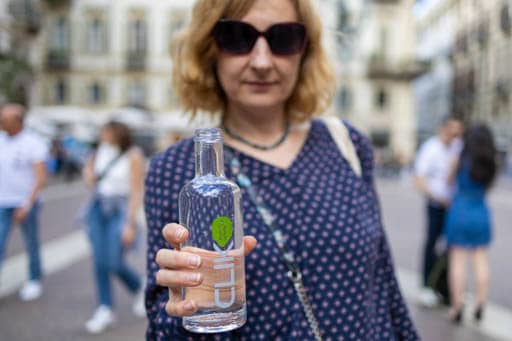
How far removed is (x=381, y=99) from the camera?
3177 centimetres

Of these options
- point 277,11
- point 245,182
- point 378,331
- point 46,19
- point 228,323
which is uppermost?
point 46,19

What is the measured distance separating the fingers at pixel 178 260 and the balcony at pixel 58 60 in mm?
32273

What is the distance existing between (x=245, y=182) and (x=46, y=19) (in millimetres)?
32490

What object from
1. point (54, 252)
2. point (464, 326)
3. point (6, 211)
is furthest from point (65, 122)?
point (464, 326)

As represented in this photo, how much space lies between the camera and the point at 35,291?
5062 mm

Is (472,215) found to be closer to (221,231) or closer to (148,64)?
(221,231)

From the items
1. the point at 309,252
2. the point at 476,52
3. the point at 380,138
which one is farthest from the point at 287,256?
the point at 380,138

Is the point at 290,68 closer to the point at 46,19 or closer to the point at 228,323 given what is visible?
the point at 228,323

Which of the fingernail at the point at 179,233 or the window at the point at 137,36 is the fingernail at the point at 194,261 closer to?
the fingernail at the point at 179,233

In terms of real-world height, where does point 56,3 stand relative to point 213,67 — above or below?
above

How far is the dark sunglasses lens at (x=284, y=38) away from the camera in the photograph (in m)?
1.30

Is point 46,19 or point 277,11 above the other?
point 46,19

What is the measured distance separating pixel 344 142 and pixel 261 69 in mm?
317

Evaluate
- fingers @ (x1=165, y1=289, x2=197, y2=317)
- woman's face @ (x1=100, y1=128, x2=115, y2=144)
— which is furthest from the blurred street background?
fingers @ (x1=165, y1=289, x2=197, y2=317)
